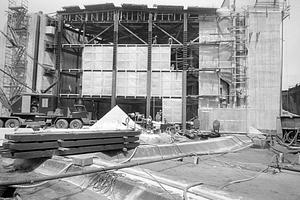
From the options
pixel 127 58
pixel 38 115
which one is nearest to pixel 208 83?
pixel 127 58

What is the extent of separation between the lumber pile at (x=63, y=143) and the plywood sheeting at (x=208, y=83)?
881 inches

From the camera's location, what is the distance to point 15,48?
35438 millimetres

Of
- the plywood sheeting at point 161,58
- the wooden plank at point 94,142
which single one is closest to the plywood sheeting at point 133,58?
the plywood sheeting at point 161,58

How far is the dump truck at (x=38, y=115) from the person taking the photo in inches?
989

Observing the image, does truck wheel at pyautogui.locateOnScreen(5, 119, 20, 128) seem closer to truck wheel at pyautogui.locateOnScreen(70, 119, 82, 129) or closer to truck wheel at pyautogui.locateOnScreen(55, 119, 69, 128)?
truck wheel at pyautogui.locateOnScreen(55, 119, 69, 128)

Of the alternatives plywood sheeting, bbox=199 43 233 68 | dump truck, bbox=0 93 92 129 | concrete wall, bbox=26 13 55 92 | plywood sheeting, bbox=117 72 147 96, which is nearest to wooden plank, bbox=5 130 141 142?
dump truck, bbox=0 93 92 129

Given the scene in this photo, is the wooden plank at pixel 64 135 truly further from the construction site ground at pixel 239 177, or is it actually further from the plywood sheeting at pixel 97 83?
the plywood sheeting at pixel 97 83

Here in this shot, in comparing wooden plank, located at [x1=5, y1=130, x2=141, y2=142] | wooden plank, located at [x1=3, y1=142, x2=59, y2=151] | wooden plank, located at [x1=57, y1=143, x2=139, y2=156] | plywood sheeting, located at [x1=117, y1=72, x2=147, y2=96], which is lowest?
wooden plank, located at [x1=57, y1=143, x2=139, y2=156]

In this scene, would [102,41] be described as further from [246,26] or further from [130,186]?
[130,186]

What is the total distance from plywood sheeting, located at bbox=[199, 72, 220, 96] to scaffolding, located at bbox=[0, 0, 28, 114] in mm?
23054

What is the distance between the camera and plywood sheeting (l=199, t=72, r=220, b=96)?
108ft

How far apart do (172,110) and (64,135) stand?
24.8 metres

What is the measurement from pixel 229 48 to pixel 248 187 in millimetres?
29329

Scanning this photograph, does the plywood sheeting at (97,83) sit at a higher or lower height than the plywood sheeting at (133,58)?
lower
